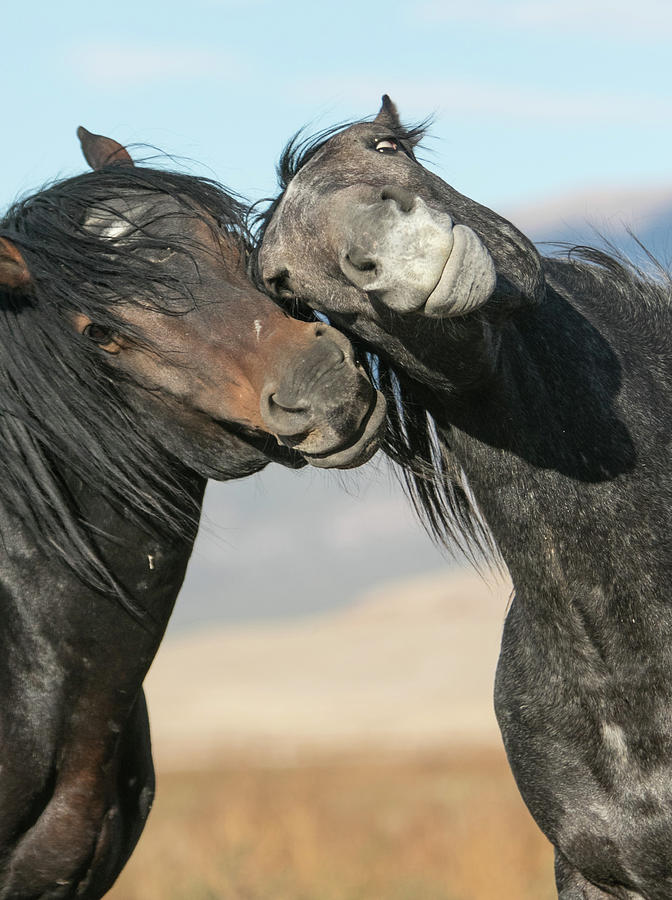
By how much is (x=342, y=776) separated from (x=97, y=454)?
43.2 ft

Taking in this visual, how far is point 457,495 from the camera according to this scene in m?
4.05

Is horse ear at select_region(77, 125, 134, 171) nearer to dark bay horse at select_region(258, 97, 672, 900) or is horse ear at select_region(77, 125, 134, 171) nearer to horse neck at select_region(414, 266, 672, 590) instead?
dark bay horse at select_region(258, 97, 672, 900)

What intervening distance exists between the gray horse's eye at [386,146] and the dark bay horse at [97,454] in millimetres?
601

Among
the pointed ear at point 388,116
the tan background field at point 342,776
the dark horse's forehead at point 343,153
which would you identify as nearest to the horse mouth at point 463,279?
the dark horse's forehead at point 343,153

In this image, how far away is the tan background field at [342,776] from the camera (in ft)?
27.9

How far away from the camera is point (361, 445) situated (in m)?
3.36

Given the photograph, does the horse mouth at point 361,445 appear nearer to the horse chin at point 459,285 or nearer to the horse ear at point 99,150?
the horse chin at point 459,285

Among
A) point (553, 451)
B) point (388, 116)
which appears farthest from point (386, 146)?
point (553, 451)

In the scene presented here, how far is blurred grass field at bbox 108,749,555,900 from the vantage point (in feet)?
26.7

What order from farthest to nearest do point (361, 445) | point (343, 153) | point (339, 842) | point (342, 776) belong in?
1. point (342, 776)
2. point (339, 842)
3. point (361, 445)
4. point (343, 153)

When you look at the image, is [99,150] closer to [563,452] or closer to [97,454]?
[97,454]

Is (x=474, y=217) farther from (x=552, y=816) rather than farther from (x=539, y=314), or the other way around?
(x=552, y=816)

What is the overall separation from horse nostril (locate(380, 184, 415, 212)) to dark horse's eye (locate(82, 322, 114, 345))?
1275 mm

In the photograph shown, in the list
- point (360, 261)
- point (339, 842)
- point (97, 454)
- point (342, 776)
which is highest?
point (360, 261)
